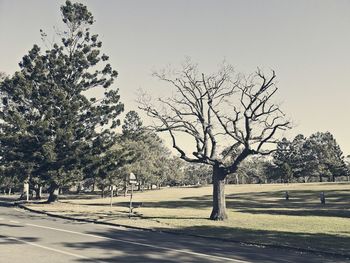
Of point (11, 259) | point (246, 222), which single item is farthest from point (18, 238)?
point (246, 222)

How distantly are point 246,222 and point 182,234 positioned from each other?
5.35 meters

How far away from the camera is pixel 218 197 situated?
21500 mm

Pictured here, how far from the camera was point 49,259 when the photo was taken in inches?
388

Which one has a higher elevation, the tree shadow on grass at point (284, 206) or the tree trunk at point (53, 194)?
the tree trunk at point (53, 194)

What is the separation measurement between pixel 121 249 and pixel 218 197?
34.6ft

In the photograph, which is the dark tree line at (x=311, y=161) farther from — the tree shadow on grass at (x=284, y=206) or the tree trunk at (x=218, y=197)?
the tree trunk at (x=218, y=197)

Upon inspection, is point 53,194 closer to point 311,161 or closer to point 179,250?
point 179,250

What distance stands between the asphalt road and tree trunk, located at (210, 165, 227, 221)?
6038 millimetres

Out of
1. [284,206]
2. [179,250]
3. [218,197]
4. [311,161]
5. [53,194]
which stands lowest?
[179,250]

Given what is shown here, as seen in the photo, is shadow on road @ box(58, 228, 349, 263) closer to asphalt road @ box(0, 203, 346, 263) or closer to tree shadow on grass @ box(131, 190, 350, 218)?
asphalt road @ box(0, 203, 346, 263)

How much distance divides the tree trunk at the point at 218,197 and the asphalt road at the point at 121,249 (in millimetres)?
6038

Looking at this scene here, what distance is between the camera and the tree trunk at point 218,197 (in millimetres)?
21156

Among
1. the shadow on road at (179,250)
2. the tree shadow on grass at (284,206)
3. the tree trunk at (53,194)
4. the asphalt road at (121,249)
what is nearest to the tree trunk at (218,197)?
the asphalt road at (121,249)

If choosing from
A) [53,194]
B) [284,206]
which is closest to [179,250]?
[284,206]
